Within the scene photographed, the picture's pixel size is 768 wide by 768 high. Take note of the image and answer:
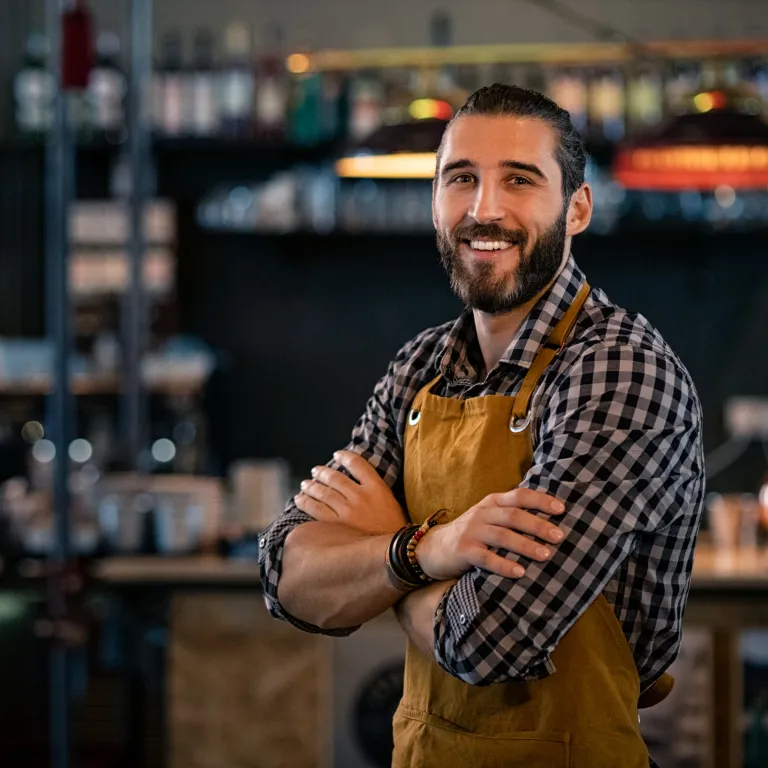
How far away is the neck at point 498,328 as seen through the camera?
1893mm

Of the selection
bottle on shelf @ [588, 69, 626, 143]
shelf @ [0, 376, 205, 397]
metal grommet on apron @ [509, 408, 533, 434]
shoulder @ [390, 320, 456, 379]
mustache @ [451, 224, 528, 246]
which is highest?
bottle on shelf @ [588, 69, 626, 143]

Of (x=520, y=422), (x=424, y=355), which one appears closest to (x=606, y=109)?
(x=424, y=355)

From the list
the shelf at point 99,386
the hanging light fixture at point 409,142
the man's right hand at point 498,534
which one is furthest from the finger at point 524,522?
the shelf at point 99,386

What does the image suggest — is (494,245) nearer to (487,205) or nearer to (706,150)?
(487,205)

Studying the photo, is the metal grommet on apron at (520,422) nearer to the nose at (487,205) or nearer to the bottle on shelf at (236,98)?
the nose at (487,205)

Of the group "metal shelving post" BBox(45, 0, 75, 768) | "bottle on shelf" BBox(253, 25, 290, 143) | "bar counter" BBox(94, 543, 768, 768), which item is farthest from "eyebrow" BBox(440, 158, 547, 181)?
"bottle on shelf" BBox(253, 25, 290, 143)

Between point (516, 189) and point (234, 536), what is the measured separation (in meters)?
3.26

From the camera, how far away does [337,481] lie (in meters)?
2.01

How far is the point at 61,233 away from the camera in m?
3.31

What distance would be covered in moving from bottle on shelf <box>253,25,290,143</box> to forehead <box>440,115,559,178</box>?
5.45 m

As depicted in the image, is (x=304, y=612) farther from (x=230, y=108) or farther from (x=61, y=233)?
(x=230, y=108)

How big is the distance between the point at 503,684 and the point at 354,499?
357mm

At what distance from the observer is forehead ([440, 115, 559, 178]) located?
1.82 m

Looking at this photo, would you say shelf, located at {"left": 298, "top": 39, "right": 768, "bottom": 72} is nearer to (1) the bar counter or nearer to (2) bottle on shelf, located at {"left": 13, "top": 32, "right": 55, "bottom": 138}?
(2) bottle on shelf, located at {"left": 13, "top": 32, "right": 55, "bottom": 138}
